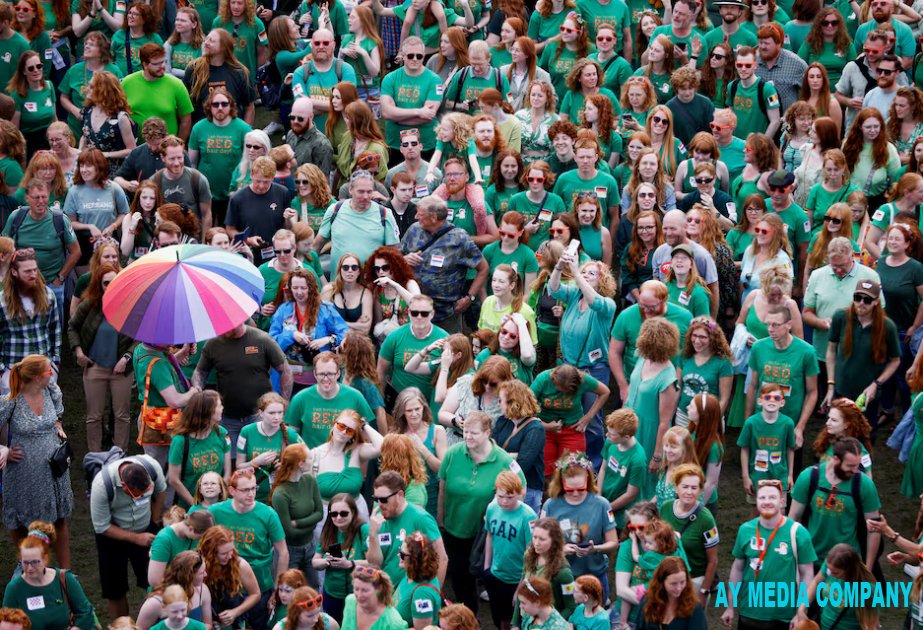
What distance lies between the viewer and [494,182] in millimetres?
13625

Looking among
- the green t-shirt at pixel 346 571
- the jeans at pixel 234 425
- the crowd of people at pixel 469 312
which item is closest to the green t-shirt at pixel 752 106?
the crowd of people at pixel 469 312

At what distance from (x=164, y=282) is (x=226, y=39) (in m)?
4.68

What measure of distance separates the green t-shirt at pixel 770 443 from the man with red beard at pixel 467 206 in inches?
122

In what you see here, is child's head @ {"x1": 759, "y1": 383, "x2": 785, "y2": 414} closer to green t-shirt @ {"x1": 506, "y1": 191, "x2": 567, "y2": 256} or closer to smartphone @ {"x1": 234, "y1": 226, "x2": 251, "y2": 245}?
green t-shirt @ {"x1": 506, "y1": 191, "x2": 567, "y2": 256}

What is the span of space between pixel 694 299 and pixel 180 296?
3.71 metres

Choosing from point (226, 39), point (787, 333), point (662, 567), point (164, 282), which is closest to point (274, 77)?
point (226, 39)

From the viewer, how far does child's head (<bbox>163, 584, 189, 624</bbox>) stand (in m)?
9.16

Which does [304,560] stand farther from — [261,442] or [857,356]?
[857,356]

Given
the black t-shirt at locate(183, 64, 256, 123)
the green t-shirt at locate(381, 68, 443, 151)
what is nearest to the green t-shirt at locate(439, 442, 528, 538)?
the green t-shirt at locate(381, 68, 443, 151)

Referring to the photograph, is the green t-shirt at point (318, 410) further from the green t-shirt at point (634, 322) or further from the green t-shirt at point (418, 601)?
the green t-shirt at point (634, 322)

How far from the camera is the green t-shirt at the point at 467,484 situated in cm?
1046

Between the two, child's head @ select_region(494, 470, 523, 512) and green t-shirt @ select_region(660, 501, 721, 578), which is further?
green t-shirt @ select_region(660, 501, 721, 578)

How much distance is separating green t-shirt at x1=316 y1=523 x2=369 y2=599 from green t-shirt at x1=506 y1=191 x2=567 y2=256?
3.68m

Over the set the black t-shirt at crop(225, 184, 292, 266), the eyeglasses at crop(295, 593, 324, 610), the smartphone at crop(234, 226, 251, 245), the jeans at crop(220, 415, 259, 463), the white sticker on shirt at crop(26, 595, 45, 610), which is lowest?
the white sticker on shirt at crop(26, 595, 45, 610)
